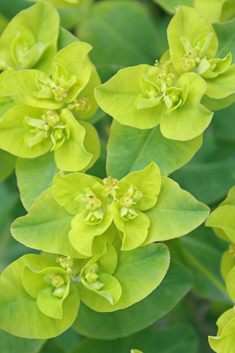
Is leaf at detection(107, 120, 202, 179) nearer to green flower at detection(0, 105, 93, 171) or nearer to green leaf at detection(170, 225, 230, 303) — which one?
green flower at detection(0, 105, 93, 171)

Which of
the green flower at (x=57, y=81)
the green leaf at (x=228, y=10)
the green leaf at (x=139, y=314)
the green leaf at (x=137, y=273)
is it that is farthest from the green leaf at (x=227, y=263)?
the green leaf at (x=228, y=10)

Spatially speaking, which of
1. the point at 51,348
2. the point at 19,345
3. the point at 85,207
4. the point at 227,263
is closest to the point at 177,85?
the point at 85,207

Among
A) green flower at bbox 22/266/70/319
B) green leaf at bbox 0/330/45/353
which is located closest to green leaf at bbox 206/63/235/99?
green flower at bbox 22/266/70/319

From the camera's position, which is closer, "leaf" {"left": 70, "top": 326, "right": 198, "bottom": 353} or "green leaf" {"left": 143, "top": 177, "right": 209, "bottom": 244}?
"green leaf" {"left": 143, "top": 177, "right": 209, "bottom": 244}

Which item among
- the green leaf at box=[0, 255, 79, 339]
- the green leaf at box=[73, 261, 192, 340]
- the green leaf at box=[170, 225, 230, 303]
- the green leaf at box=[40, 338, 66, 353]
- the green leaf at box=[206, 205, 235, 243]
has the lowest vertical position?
the green leaf at box=[40, 338, 66, 353]

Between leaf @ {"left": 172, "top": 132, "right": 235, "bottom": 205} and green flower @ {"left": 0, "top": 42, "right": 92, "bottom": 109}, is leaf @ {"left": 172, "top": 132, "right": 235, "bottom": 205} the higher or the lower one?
the lower one

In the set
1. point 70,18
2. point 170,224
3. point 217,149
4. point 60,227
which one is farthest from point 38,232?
point 70,18

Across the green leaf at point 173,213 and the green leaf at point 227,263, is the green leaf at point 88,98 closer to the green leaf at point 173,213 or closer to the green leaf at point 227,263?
the green leaf at point 173,213
